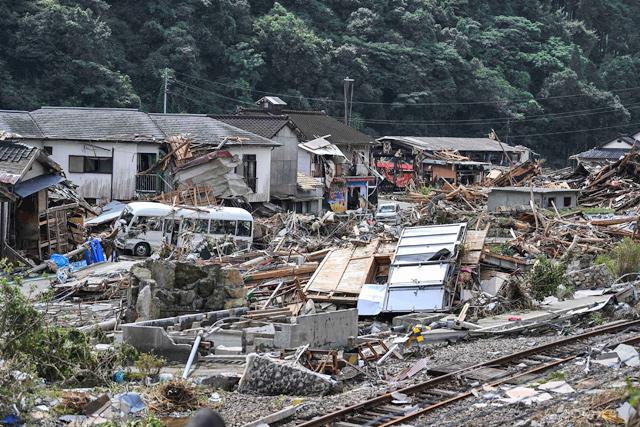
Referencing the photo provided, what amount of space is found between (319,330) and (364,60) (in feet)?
200

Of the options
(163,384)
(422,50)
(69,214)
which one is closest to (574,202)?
(69,214)

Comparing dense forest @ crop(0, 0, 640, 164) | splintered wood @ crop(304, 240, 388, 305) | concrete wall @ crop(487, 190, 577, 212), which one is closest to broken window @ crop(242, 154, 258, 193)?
concrete wall @ crop(487, 190, 577, 212)

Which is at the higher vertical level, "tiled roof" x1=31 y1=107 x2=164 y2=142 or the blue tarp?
"tiled roof" x1=31 y1=107 x2=164 y2=142

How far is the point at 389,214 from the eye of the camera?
1566 inches

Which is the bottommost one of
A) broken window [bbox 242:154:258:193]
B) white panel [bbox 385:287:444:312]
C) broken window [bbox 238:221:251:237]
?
white panel [bbox 385:287:444:312]

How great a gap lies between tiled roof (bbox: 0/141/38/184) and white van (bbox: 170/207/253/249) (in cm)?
525

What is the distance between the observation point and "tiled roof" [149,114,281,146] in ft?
125

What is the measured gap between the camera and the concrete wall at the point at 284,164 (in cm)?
4322

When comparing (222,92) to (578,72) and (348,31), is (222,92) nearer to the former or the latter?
(348,31)

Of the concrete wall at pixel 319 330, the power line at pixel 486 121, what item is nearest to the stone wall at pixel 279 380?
the concrete wall at pixel 319 330

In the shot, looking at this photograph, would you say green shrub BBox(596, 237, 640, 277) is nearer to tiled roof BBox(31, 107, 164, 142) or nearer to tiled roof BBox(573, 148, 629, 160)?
tiled roof BBox(31, 107, 164, 142)

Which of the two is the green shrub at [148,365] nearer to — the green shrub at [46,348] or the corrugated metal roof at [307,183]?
the green shrub at [46,348]

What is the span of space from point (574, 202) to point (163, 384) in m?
28.0

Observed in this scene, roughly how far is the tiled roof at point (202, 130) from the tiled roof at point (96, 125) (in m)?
0.65
